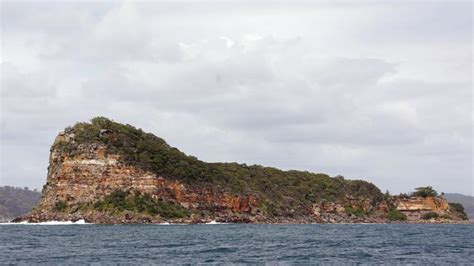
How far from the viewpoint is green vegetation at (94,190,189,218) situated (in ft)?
534

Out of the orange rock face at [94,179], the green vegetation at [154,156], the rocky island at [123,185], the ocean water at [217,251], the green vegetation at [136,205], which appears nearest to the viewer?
the ocean water at [217,251]

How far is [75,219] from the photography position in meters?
159

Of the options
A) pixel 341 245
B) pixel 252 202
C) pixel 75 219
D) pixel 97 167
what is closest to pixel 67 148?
pixel 97 167

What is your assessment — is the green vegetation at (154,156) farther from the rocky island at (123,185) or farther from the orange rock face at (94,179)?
the orange rock face at (94,179)

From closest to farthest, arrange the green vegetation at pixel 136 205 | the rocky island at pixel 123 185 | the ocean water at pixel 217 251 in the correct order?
the ocean water at pixel 217 251, the green vegetation at pixel 136 205, the rocky island at pixel 123 185

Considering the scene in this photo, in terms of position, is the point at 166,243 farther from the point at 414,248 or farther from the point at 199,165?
the point at 199,165

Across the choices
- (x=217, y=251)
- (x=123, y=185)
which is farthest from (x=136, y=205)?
(x=217, y=251)

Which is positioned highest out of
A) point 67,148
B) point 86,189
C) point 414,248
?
point 67,148

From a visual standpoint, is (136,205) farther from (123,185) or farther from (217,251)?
(217,251)

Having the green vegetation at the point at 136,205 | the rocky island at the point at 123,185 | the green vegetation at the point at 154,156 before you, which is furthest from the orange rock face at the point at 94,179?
the green vegetation at the point at 154,156

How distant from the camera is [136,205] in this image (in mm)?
164000

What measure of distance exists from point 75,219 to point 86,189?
1074cm

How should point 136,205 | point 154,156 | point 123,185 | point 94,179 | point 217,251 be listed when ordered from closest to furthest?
point 217,251
point 136,205
point 123,185
point 94,179
point 154,156

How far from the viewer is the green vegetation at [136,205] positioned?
16275 centimetres
